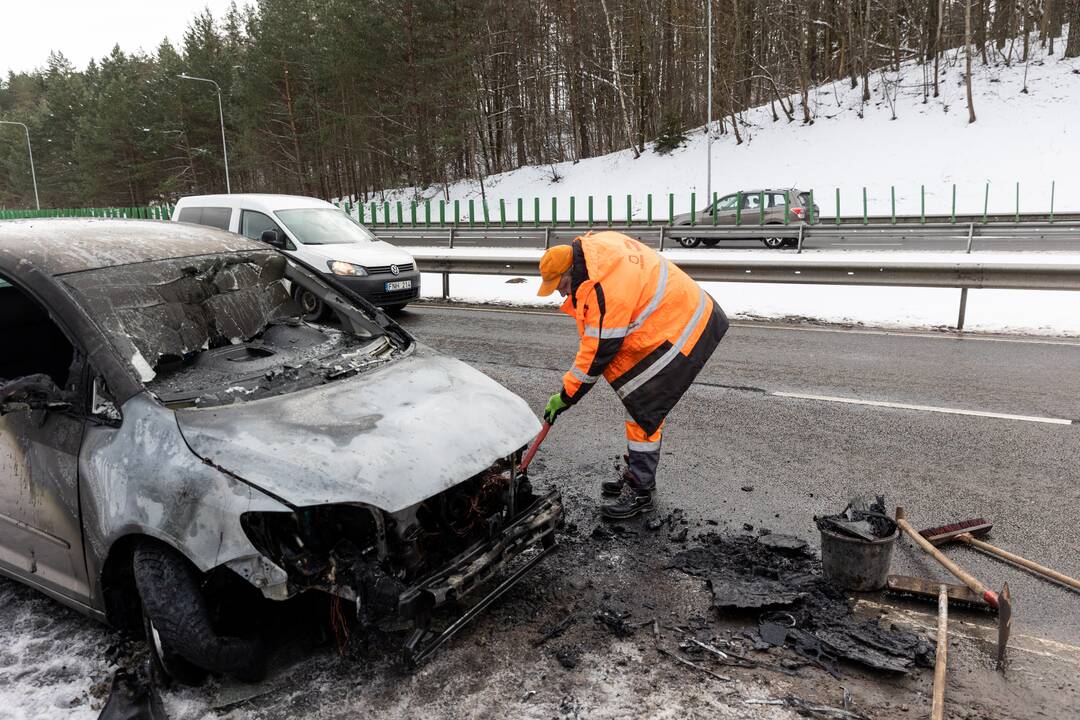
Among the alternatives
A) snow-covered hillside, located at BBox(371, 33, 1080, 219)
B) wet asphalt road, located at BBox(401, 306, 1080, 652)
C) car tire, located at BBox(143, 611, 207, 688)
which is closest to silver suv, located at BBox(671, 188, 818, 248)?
snow-covered hillside, located at BBox(371, 33, 1080, 219)

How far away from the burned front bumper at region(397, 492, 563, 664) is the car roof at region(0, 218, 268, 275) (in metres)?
2.09

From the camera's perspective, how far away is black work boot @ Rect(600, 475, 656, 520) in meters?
4.07

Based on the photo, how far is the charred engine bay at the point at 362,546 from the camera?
8.16ft

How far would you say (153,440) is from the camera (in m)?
2.62

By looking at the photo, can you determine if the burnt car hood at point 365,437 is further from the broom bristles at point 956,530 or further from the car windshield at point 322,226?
the car windshield at point 322,226

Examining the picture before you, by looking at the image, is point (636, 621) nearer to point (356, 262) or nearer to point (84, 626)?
point (84, 626)

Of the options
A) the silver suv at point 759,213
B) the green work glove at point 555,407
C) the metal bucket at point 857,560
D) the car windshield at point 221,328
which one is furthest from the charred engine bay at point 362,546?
the silver suv at point 759,213

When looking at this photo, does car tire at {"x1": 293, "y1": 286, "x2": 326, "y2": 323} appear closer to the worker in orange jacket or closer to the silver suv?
the worker in orange jacket

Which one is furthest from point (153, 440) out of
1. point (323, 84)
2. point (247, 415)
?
point (323, 84)

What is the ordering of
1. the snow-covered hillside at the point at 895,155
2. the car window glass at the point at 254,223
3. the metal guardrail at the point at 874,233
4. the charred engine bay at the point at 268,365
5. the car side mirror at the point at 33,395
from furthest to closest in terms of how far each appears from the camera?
the snow-covered hillside at the point at 895,155, the metal guardrail at the point at 874,233, the car window glass at the point at 254,223, the charred engine bay at the point at 268,365, the car side mirror at the point at 33,395

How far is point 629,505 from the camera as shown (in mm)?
4125

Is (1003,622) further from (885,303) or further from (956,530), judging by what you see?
(885,303)

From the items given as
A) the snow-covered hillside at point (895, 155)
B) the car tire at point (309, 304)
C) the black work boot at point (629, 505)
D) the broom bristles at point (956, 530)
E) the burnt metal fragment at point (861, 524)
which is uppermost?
the snow-covered hillside at point (895, 155)

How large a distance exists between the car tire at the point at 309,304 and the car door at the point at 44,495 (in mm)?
1318
